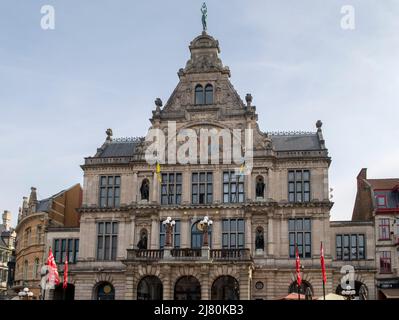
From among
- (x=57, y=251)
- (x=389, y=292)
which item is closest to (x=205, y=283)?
(x=389, y=292)

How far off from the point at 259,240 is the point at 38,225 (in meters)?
24.3

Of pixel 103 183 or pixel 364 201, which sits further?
pixel 364 201

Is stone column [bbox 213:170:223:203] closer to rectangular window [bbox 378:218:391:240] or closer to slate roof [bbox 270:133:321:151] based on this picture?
slate roof [bbox 270:133:321:151]

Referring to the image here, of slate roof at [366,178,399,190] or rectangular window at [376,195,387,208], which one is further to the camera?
slate roof at [366,178,399,190]

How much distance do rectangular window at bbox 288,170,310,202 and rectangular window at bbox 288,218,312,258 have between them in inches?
75.5

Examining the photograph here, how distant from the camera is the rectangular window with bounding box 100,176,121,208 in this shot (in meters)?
55.7

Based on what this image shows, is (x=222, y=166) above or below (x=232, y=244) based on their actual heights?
above

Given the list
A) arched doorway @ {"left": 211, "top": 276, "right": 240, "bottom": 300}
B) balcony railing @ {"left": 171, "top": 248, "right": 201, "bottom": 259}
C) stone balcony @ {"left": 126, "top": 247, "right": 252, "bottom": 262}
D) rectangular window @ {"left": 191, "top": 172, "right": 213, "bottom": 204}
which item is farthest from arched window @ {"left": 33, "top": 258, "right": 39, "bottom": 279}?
arched doorway @ {"left": 211, "top": 276, "right": 240, "bottom": 300}

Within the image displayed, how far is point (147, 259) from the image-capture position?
49094 millimetres

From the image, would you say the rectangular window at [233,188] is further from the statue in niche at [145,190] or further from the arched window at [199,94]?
the arched window at [199,94]

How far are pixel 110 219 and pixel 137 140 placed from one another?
28.5 feet
